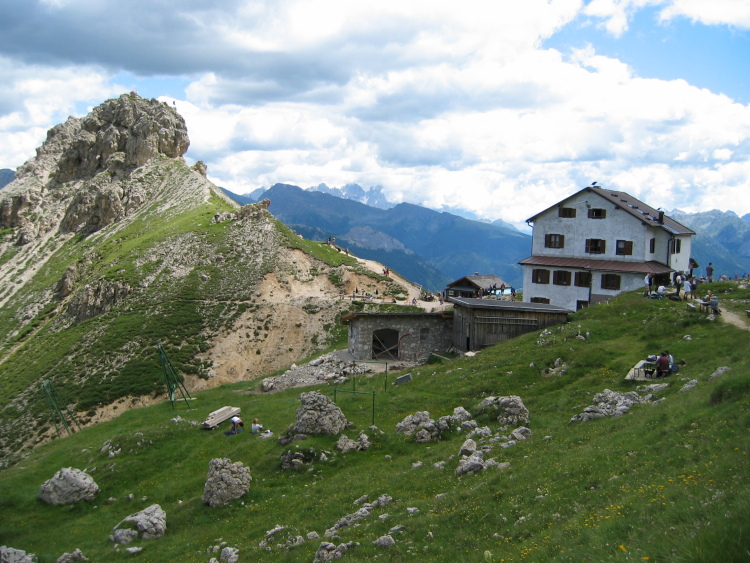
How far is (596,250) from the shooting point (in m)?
58.6

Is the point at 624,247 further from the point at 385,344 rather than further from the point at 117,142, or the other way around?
the point at 117,142

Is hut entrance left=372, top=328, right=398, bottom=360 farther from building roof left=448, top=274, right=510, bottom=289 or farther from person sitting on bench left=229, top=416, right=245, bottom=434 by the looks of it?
person sitting on bench left=229, top=416, right=245, bottom=434

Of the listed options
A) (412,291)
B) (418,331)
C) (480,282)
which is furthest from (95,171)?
(418,331)

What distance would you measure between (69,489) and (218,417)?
10045mm

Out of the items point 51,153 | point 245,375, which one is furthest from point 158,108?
point 245,375

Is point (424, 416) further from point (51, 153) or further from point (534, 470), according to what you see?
point (51, 153)

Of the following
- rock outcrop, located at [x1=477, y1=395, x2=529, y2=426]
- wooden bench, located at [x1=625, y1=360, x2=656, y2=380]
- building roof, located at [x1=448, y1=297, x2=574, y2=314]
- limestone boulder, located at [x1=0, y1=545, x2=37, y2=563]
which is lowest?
limestone boulder, located at [x1=0, y1=545, x2=37, y2=563]

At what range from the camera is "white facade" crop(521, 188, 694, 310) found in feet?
182

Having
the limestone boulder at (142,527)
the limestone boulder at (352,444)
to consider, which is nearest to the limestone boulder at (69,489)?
the limestone boulder at (142,527)

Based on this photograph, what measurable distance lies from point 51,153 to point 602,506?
601 feet

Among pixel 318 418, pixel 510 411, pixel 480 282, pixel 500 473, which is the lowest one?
pixel 318 418

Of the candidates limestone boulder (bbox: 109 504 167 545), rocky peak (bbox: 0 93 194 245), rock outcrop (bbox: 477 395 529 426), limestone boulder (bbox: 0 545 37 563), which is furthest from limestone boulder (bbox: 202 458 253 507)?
rocky peak (bbox: 0 93 194 245)

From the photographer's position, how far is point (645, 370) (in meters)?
28.6

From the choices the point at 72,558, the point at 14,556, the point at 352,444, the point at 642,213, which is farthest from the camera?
the point at 642,213
